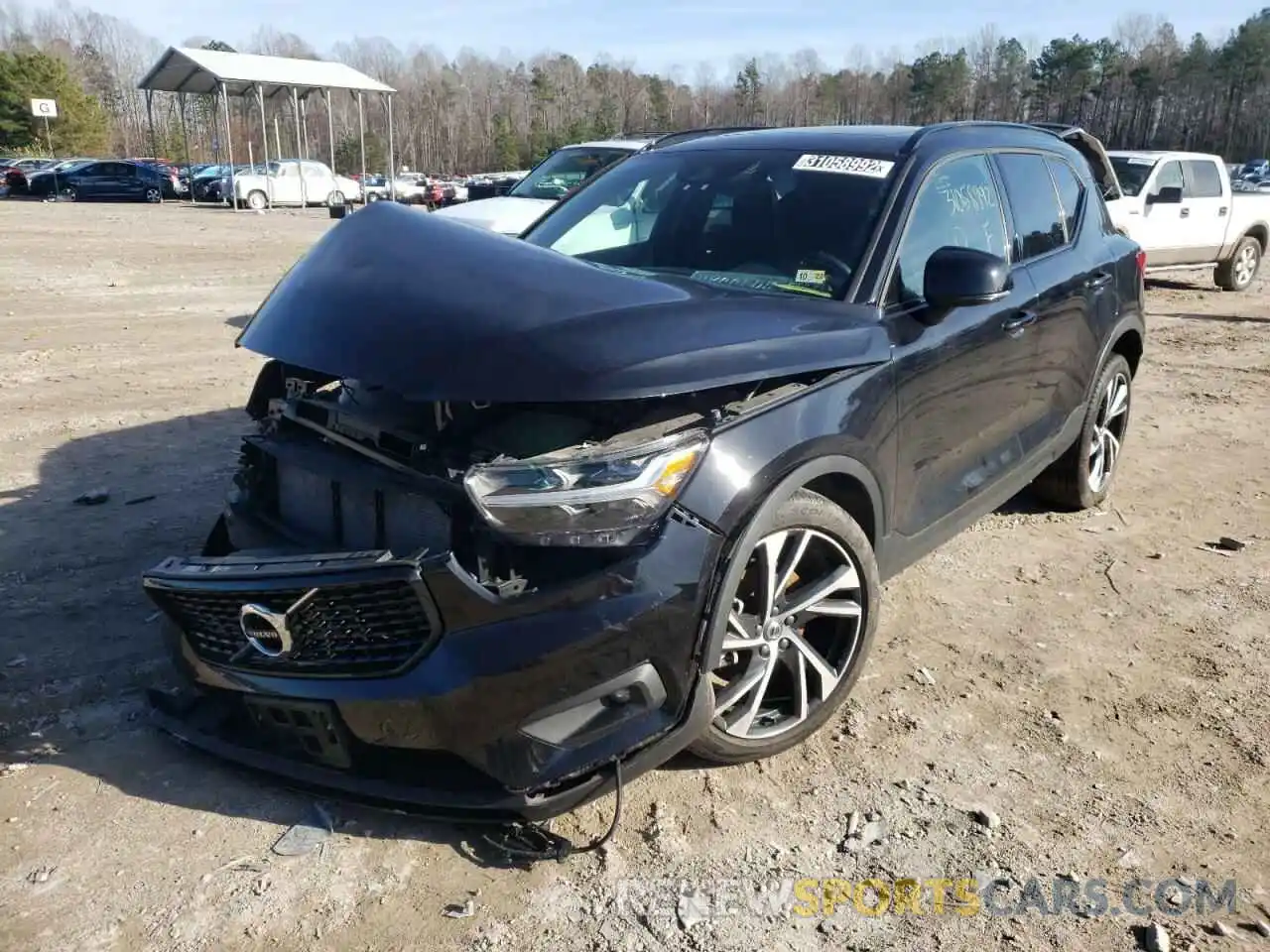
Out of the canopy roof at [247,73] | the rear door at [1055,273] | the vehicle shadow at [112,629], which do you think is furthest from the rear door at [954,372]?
the canopy roof at [247,73]

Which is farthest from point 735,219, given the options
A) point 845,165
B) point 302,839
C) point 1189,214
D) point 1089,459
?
point 1189,214

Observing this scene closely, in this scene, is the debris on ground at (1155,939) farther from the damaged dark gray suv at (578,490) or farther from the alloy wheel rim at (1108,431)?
the alloy wheel rim at (1108,431)

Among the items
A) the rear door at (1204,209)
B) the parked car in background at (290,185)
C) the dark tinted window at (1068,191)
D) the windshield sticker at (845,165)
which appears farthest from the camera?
the parked car in background at (290,185)

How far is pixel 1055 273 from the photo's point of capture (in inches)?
174

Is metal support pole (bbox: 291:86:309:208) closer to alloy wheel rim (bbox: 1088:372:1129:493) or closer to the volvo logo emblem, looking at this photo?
alloy wheel rim (bbox: 1088:372:1129:493)

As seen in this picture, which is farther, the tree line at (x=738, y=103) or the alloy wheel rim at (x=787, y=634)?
the tree line at (x=738, y=103)

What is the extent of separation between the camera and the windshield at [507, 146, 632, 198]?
1127 centimetres

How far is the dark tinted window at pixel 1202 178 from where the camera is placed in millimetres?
13609

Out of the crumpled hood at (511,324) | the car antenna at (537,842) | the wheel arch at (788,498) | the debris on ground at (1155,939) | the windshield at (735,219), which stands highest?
the windshield at (735,219)

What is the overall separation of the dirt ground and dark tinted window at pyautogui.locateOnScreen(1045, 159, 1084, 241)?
4.91ft

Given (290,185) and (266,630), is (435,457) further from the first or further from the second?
(290,185)

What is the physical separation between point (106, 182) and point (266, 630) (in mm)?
40095

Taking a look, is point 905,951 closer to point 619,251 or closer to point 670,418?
point 670,418

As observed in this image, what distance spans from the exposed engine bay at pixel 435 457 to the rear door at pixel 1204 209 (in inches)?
511
